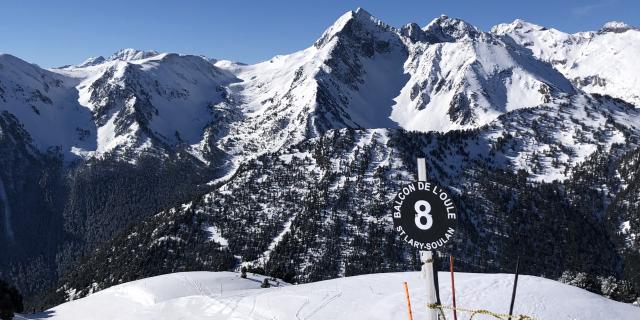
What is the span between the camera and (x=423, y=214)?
14.2 m

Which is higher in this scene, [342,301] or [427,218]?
[427,218]

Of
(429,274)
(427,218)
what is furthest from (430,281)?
(427,218)

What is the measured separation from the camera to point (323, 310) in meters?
32.4

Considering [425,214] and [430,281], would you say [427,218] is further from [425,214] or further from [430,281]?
[430,281]

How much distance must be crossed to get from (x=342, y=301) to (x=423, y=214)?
21037 millimetres

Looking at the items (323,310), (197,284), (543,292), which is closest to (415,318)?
(323,310)

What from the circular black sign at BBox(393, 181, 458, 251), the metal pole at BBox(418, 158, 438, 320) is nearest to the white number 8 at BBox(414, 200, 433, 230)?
the circular black sign at BBox(393, 181, 458, 251)

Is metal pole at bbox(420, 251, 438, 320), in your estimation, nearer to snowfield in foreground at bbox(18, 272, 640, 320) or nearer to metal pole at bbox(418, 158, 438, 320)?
metal pole at bbox(418, 158, 438, 320)

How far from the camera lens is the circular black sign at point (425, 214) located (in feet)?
46.3

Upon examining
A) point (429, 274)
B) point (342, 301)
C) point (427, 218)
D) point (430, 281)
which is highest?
Answer: point (427, 218)

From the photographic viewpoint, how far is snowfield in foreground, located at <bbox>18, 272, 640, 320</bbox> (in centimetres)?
3028

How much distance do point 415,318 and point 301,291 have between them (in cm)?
1094

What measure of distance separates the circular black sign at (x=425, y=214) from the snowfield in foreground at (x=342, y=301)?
14.4m

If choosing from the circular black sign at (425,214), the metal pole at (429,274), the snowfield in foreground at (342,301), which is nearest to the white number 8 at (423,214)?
the circular black sign at (425,214)
